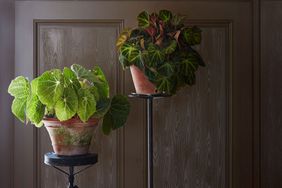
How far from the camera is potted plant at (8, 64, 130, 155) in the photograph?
5.72ft

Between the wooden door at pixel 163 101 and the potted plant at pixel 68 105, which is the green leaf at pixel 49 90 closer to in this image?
Answer: the potted plant at pixel 68 105

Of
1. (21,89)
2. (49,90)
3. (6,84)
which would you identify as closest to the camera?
(49,90)

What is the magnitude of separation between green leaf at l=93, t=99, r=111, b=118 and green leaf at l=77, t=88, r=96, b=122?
0.06 meters

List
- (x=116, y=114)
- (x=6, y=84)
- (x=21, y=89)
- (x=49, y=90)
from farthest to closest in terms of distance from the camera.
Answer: (x=6, y=84), (x=116, y=114), (x=21, y=89), (x=49, y=90)

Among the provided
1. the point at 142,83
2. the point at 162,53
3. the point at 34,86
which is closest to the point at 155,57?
the point at 162,53

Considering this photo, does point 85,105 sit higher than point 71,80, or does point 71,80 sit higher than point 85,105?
point 71,80

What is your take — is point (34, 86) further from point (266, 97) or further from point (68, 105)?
point (266, 97)

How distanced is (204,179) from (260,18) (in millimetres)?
976

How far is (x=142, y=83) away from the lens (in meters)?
1.95

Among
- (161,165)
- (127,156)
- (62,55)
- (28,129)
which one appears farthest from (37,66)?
(161,165)

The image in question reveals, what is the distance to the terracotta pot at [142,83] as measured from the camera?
1.93 metres

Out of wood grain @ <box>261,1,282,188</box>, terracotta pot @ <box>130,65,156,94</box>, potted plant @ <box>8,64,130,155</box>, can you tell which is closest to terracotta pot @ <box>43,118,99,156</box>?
potted plant @ <box>8,64,130,155</box>

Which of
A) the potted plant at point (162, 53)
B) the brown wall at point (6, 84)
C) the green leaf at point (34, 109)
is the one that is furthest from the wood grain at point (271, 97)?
the brown wall at point (6, 84)

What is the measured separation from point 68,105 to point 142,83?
0.40 metres
